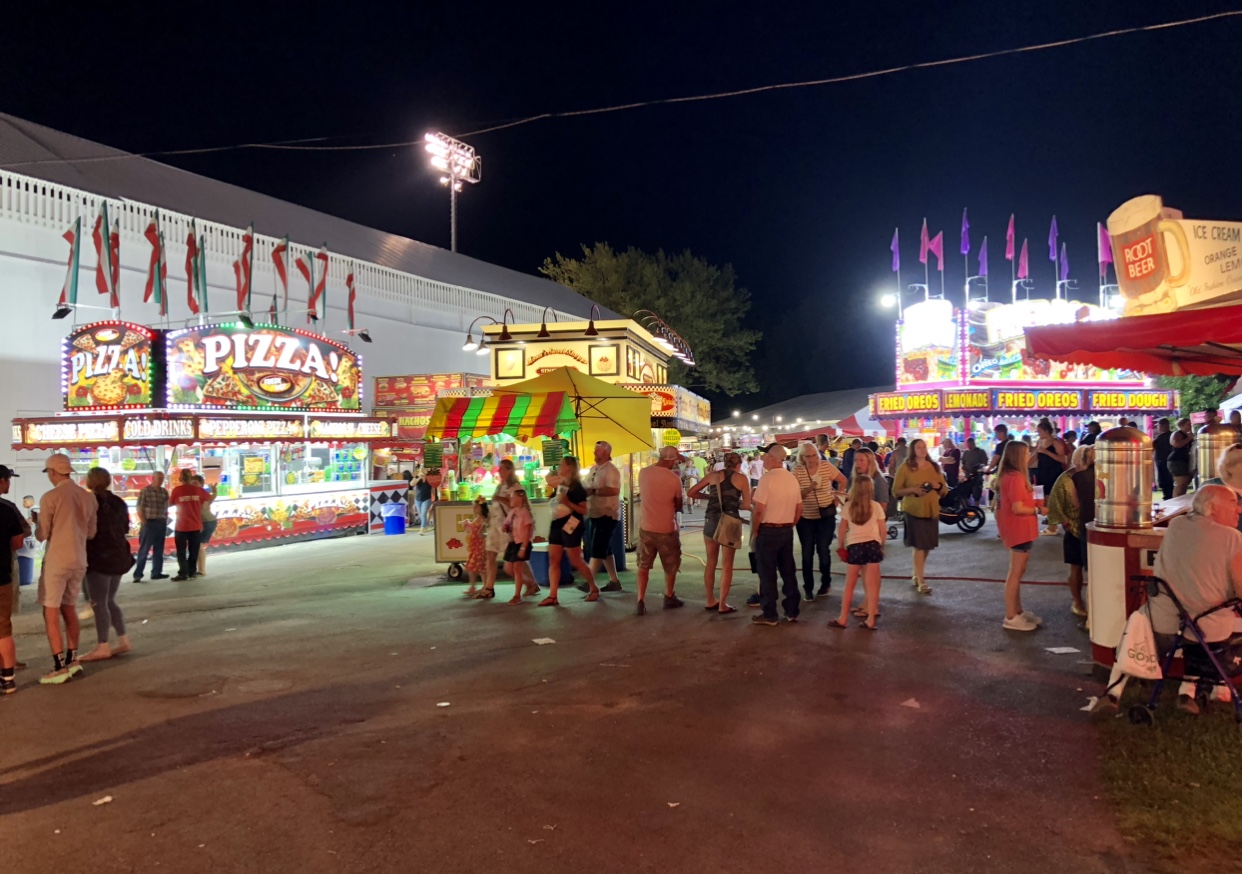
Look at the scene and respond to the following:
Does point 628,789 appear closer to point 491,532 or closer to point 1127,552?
point 1127,552

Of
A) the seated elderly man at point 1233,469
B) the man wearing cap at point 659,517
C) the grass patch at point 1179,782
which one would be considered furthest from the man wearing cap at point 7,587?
the seated elderly man at point 1233,469

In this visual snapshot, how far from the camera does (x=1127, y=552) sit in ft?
18.7

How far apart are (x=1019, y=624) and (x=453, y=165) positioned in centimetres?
3589

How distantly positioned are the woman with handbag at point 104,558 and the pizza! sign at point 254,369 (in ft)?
27.8

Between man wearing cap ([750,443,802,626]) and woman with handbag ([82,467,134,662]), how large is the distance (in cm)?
567

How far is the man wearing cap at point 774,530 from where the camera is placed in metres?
8.05

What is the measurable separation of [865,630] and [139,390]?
13.3 m

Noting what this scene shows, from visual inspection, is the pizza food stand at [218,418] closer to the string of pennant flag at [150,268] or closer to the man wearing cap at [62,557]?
the string of pennant flag at [150,268]

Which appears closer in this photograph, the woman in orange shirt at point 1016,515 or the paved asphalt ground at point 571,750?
the paved asphalt ground at point 571,750

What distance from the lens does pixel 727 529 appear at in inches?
350

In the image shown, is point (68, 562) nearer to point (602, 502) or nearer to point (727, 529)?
point (602, 502)

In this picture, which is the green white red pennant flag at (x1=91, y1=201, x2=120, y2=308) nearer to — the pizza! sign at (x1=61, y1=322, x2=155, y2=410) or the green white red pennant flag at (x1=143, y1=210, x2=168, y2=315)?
the green white red pennant flag at (x1=143, y1=210, x2=168, y2=315)

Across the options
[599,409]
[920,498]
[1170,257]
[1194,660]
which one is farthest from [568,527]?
[1170,257]

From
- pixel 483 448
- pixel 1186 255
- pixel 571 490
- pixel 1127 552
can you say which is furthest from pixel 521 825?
pixel 483 448
